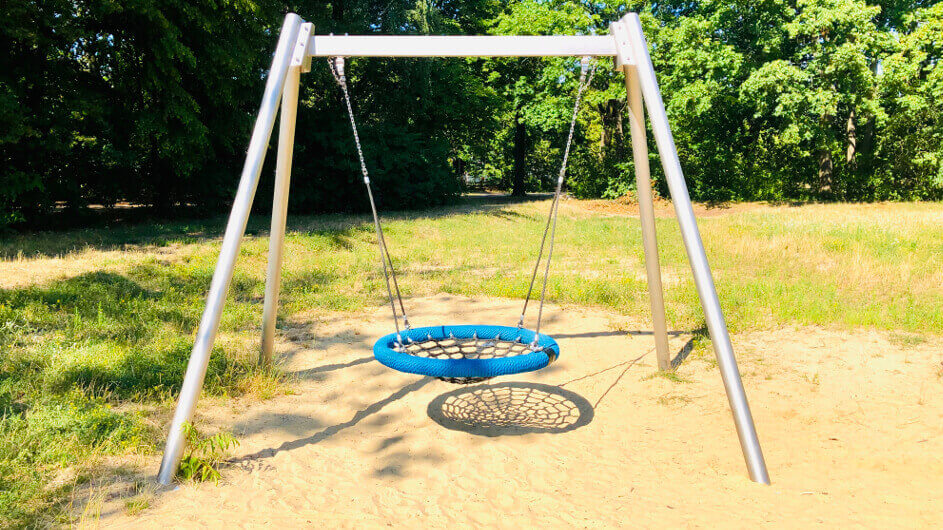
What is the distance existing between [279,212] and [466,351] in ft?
5.47

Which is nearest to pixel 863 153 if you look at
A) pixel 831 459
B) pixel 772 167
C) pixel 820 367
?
pixel 772 167

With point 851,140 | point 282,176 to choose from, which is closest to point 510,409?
point 282,176

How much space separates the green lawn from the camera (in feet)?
11.5

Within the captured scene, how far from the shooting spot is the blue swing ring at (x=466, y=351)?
Result: 323 cm

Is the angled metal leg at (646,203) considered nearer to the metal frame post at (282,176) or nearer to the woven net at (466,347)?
the woven net at (466,347)

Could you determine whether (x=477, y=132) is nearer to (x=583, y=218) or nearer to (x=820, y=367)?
(x=583, y=218)

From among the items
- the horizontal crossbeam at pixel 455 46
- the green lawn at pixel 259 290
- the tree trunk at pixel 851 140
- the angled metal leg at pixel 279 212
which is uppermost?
the tree trunk at pixel 851 140

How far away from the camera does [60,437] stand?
3.27 meters

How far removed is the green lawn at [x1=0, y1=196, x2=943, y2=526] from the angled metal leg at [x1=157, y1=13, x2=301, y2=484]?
1.32 ft

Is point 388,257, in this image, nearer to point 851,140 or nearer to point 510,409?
point 510,409

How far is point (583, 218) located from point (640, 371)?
12.5m

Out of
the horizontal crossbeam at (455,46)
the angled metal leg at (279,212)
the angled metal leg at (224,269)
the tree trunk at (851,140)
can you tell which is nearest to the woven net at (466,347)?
the angled metal leg at (279,212)

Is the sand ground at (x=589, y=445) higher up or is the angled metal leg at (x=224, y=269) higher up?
the angled metal leg at (x=224, y=269)

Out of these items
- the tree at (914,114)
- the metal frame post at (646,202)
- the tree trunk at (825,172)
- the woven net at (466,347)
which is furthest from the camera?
the tree trunk at (825,172)
